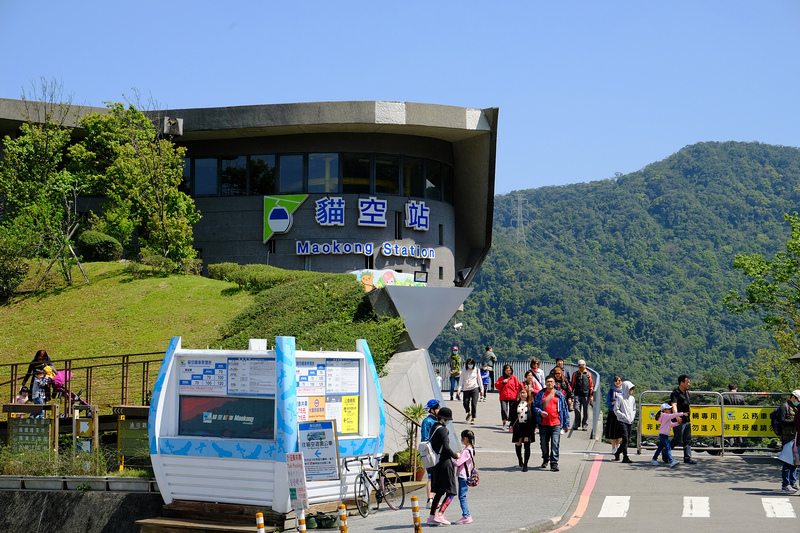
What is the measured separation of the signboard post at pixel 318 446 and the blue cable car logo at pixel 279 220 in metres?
20.2

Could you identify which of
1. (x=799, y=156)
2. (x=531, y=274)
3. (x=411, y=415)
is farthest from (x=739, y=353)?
(x=411, y=415)

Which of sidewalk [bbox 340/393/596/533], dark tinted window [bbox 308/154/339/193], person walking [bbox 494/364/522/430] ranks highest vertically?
dark tinted window [bbox 308/154/339/193]

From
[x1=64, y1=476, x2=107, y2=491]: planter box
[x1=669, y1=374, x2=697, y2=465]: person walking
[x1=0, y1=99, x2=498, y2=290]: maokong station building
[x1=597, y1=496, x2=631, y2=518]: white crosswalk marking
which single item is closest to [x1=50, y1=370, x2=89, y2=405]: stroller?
[x1=64, y1=476, x2=107, y2=491]: planter box

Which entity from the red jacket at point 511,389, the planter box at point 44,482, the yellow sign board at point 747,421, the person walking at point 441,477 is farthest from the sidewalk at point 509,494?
the planter box at point 44,482

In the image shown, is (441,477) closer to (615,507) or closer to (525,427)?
(615,507)

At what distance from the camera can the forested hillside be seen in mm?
100125

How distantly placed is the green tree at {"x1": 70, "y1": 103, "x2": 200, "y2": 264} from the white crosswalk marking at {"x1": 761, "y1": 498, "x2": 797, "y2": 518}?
2295cm

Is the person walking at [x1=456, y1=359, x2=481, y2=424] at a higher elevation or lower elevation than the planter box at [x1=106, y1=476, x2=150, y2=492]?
higher

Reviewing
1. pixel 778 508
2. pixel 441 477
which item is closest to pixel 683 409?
pixel 778 508

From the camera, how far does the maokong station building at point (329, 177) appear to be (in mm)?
31500

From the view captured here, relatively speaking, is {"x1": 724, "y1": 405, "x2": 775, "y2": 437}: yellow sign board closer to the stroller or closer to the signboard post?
the signboard post

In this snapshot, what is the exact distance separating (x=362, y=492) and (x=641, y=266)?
12493 centimetres

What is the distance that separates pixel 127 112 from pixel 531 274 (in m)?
90.2

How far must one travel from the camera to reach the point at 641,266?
132375mm
